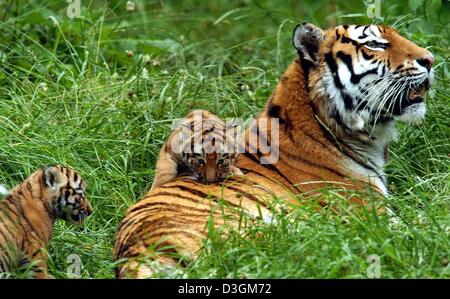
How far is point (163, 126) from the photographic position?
8016 millimetres

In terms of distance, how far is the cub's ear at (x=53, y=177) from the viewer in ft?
21.0

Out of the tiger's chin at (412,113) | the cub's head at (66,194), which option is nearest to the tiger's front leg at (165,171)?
the cub's head at (66,194)

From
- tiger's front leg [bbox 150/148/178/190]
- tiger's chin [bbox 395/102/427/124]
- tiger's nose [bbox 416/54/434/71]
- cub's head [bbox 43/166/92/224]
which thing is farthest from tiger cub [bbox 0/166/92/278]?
tiger's nose [bbox 416/54/434/71]

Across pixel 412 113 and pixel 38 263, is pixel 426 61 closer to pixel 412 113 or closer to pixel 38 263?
pixel 412 113

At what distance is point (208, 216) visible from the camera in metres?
6.33

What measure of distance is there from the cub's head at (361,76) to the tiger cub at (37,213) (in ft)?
4.66

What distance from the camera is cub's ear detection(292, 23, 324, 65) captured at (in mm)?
7020

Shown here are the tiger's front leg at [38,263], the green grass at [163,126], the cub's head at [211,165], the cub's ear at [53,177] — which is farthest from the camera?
the cub's head at [211,165]

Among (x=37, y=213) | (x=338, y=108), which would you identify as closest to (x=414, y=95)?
(x=338, y=108)

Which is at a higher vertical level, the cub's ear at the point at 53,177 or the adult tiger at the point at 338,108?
the adult tiger at the point at 338,108

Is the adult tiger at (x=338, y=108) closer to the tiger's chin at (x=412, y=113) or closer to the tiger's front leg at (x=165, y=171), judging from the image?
the tiger's chin at (x=412, y=113)
